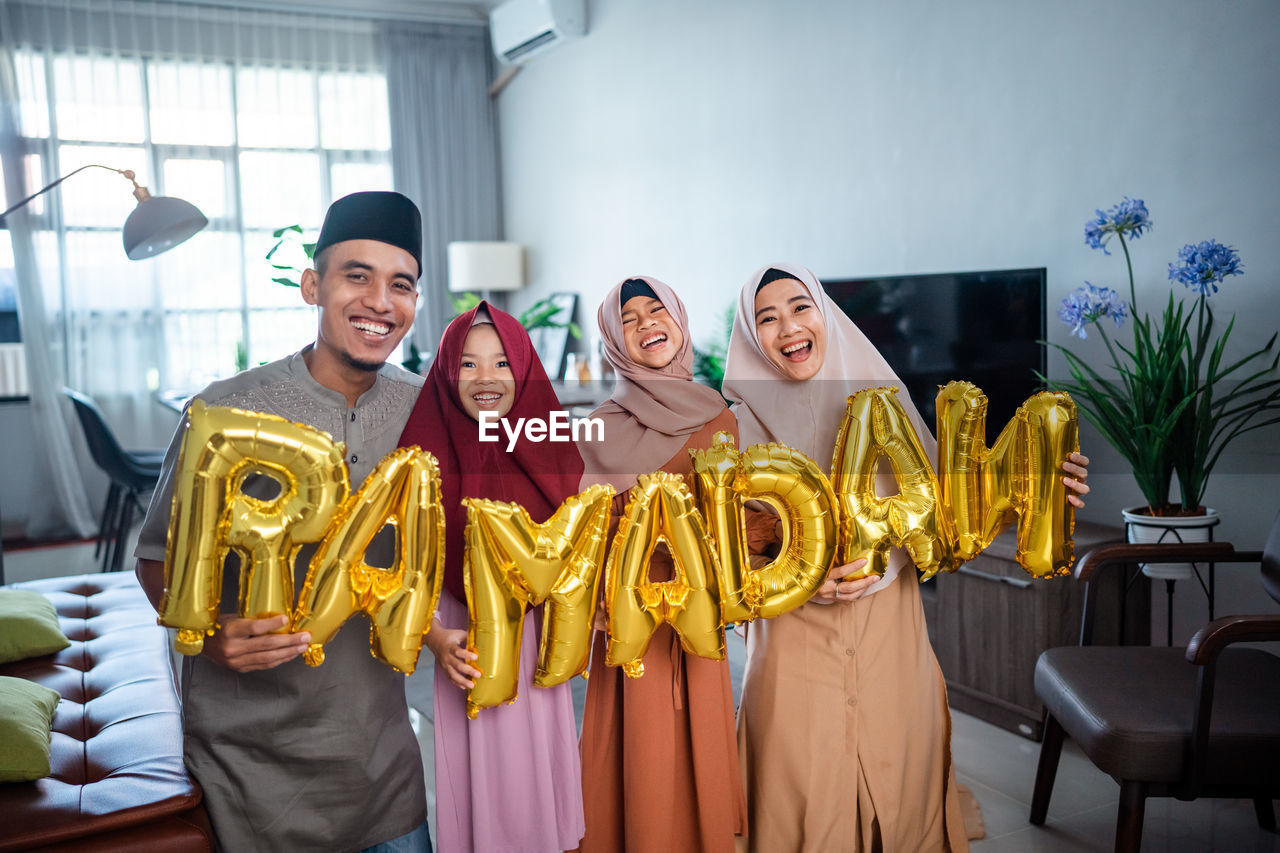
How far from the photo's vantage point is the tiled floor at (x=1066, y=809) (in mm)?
2156

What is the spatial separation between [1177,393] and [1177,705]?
37.0 inches

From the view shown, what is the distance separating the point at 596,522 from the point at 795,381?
600mm

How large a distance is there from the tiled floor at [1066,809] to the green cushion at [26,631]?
0.97 meters

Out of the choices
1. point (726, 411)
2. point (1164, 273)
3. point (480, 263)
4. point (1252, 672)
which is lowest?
point (1252, 672)

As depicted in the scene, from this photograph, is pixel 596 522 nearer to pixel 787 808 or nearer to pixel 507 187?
pixel 787 808

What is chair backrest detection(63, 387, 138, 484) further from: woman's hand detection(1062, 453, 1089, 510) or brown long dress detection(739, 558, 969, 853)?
woman's hand detection(1062, 453, 1089, 510)

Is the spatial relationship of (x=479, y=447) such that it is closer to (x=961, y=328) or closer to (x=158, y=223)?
(x=158, y=223)

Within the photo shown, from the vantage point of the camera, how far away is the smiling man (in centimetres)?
136

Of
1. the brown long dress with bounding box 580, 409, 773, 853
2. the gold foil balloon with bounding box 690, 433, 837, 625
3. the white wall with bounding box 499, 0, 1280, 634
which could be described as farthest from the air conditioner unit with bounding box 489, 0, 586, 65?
the gold foil balloon with bounding box 690, 433, 837, 625

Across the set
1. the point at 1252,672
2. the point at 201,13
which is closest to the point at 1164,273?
the point at 1252,672

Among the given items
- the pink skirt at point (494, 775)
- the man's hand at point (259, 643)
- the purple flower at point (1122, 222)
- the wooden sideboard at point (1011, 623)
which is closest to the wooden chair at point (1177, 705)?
the wooden sideboard at point (1011, 623)

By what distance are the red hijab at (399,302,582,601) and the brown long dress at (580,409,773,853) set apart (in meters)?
0.28

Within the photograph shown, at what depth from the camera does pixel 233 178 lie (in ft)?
20.5
